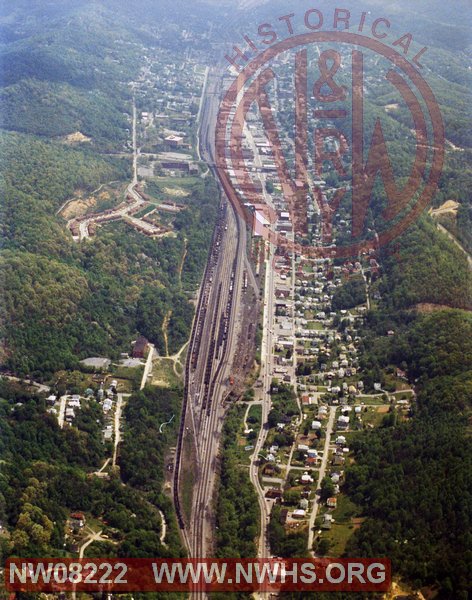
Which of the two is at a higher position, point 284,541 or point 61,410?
point 61,410

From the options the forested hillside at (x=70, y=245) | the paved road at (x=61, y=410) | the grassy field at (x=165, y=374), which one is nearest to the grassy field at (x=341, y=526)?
the grassy field at (x=165, y=374)

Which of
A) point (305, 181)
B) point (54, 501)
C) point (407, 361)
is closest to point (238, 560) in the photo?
point (54, 501)

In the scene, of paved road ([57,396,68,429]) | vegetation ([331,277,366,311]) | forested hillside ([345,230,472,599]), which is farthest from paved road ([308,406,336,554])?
paved road ([57,396,68,429])

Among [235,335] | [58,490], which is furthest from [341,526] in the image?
[235,335]

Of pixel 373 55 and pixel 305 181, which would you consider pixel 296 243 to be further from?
pixel 373 55

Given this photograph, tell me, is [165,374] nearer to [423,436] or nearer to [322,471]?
[322,471]

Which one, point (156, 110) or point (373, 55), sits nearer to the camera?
point (156, 110)

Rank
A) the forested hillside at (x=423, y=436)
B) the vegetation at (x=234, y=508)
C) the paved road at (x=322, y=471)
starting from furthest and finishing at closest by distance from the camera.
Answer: the paved road at (x=322, y=471)
the vegetation at (x=234, y=508)
the forested hillside at (x=423, y=436)

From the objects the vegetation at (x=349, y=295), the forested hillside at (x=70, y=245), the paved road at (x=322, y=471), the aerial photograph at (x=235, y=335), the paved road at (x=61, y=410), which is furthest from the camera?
the vegetation at (x=349, y=295)

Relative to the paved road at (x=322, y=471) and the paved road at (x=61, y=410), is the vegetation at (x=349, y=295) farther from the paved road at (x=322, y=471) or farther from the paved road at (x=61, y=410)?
the paved road at (x=61, y=410)
